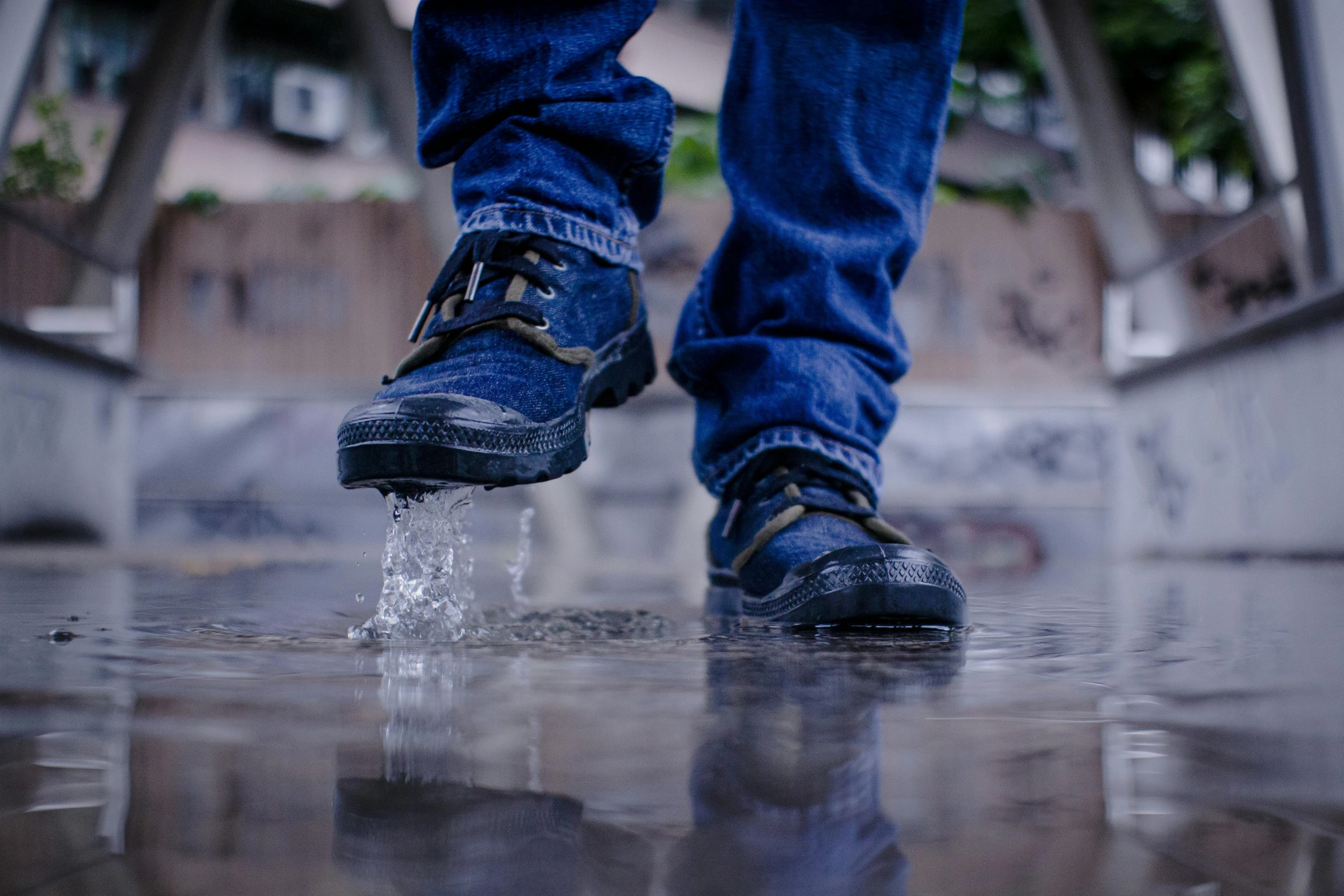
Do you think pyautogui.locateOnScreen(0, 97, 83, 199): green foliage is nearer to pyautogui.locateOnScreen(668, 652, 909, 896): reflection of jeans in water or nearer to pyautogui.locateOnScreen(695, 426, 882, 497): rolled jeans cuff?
pyautogui.locateOnScreen(695, 426, 882, 497): rolled jeans cuff

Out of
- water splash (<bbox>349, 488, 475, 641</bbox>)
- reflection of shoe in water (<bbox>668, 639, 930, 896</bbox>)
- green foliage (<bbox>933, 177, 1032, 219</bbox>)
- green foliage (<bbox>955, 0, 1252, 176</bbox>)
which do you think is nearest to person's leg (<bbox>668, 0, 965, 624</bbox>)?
water splash (<bbox>349, 488, 475, 641</bbox>)

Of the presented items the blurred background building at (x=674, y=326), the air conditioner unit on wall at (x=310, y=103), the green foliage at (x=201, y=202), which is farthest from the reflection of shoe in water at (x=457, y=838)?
the air conditioner unit on wall at (x=310, y=103)

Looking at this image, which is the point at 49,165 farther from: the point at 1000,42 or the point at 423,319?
the point at 1000,42

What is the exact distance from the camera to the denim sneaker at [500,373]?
0.67m

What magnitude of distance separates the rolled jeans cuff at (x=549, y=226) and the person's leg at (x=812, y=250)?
0.13 metres

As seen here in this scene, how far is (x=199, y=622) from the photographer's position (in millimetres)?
700

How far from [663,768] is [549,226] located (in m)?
0.61

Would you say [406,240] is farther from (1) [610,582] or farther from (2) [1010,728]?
(2) [1010,728]

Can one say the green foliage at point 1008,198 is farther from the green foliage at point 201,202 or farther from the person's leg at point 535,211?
the person's leg at point 535,211

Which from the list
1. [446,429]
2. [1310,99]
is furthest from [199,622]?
[1310,99]

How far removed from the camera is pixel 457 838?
213mm

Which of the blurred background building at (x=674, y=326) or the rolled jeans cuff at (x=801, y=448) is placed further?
the blurred background building at (x=674, y=326)

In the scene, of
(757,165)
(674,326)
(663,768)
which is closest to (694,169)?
(674,326)

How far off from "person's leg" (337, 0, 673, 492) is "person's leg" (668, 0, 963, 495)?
89 millimetres
